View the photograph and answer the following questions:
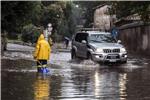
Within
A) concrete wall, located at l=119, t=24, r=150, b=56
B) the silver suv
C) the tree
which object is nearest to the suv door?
the silver suv

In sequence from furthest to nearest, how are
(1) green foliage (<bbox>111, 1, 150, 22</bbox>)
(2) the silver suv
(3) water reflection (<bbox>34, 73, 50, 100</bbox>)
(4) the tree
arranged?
(1) green foliage (<bbox>111, 1, 150, 22</bbox>)
(4) the tree
(2) the silver suv
(3) water reflection (<bbox>34, 73, 50, 100</bbox>)

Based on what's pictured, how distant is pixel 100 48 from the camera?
85.5 feet

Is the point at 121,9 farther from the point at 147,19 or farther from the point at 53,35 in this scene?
the point at 53,35

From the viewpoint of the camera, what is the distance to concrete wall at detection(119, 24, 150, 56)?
4141cm

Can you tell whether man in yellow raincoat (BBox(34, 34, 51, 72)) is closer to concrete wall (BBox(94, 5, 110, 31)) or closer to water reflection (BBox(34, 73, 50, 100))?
water reflection (BBox(34, 73, 50, 100))

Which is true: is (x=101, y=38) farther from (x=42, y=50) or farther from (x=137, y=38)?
(x=137, y=38)

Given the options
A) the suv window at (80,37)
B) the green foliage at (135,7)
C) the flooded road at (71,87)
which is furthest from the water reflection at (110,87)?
the green foliage at (135,7)

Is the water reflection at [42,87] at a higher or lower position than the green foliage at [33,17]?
lower

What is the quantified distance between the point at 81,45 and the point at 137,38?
17.4 meters

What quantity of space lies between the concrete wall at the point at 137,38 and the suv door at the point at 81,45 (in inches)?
463

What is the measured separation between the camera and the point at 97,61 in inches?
1033

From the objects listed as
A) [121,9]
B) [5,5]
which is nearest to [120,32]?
[121,9]

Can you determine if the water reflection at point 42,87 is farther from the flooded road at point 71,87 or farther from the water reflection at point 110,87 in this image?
the water reflection at point 110,87

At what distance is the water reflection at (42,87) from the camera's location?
13.0m
